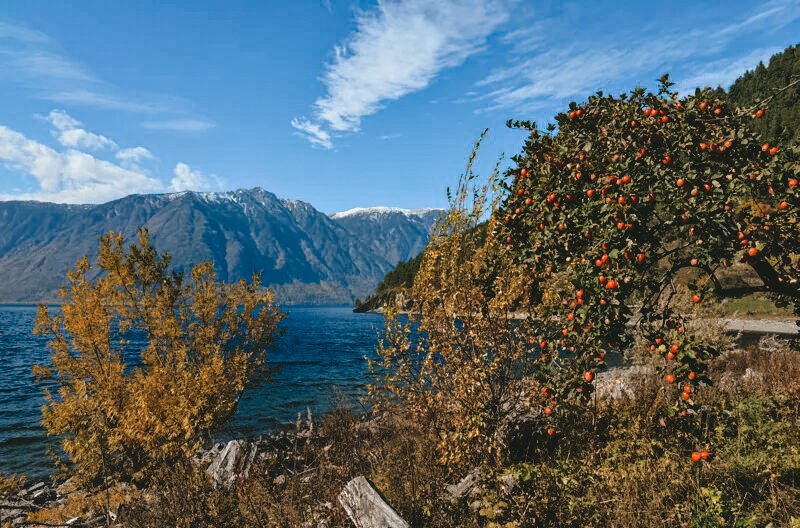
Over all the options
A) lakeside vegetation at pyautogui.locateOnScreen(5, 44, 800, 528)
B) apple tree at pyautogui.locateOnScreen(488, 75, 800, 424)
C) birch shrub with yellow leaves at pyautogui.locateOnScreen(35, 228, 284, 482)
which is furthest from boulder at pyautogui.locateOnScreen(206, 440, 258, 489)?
apple tree at pyautogui.locateOnScreen(488, 75, 800, 424)

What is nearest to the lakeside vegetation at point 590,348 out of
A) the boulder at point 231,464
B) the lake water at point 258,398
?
the boulder at point 231,464

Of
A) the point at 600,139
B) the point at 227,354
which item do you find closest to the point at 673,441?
the point at 600,139

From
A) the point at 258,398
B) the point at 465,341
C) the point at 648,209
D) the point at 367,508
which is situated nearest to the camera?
the point at 648,209

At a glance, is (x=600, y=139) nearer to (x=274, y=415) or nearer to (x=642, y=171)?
(x=642, y=171)

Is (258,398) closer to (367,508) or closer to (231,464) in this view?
(231,464)

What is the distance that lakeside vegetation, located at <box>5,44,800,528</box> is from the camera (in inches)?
171

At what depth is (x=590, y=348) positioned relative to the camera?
15.6 feet

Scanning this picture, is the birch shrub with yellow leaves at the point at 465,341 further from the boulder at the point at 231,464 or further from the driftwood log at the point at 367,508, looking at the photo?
→ the boulder at the point at 231,464

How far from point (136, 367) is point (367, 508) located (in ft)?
30.3

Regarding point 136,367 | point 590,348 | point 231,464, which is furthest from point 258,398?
point 590,348

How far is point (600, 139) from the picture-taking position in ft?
16.1

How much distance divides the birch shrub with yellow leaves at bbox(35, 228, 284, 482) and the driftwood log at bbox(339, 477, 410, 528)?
19.8 feet

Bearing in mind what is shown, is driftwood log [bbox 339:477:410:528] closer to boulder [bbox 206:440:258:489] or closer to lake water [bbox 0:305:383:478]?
lake water [bbox 0:305:383:478]

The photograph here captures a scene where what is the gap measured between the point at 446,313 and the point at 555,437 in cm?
360
